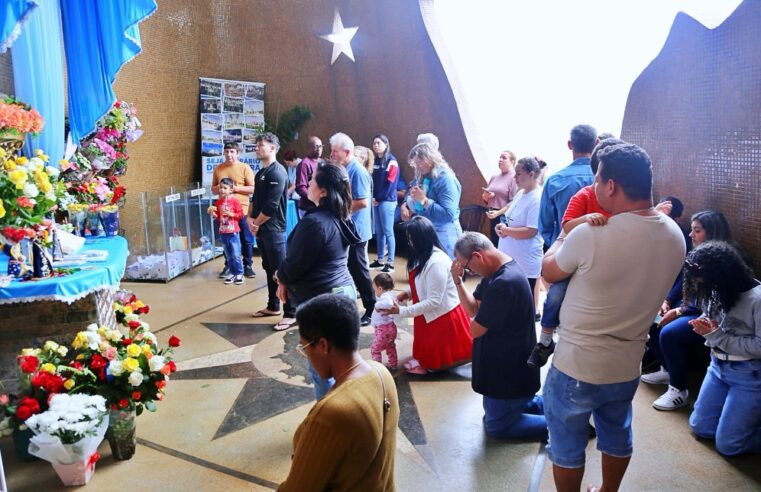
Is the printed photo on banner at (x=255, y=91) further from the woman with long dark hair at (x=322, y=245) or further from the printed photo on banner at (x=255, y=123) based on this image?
the woman with long dark hair at (x=322, y=245)

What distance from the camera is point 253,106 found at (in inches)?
352

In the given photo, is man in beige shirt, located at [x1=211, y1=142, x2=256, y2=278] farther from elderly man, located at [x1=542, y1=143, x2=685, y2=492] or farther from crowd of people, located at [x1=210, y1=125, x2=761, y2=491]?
elderly man, located at [x1=542, y1=143, x2=685, y2=492]

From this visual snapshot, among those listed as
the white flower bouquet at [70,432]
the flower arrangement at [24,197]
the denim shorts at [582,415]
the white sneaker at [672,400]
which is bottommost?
the white sneaker at [672,400]

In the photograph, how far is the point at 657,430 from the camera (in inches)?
137

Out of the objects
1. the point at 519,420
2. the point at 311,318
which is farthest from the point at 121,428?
the point at 519,420

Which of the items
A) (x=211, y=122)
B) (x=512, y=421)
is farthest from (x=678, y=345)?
(x=211, y=122)

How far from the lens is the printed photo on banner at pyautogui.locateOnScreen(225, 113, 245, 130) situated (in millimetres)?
8700

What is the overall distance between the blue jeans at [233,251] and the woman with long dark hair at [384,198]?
5.49 feet

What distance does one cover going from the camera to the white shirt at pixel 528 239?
4.78 m

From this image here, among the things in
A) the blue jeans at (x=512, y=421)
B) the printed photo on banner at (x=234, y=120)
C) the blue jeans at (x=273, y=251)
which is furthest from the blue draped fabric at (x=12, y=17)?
the printed photo on banner at (x=234, y=120)

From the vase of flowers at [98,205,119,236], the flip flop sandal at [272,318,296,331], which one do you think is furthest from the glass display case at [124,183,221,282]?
the flip flop sandal at [272,318,296,331]

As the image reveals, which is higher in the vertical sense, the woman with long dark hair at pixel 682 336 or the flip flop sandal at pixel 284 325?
the woman with long dark hair at pixel 682 336

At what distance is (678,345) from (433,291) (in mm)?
1568

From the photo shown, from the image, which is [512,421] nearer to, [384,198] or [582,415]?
[582,415]
